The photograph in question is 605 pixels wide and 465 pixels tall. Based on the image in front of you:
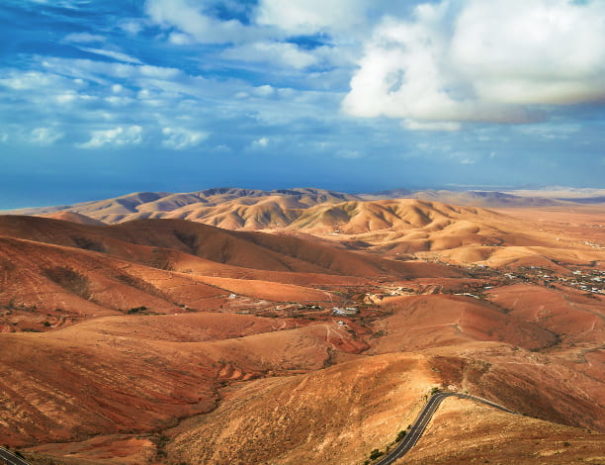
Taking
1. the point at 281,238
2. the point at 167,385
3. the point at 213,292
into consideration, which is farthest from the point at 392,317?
the point at 281,238

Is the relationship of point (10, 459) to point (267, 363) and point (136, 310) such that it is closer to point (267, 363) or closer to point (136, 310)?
point (267, 363)

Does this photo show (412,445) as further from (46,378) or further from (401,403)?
(46,378)

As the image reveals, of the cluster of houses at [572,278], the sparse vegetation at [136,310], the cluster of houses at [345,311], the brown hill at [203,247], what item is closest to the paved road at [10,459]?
the sparse vegetation at [136,310]

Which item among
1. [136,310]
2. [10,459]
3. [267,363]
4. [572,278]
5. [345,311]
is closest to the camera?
[10,459]

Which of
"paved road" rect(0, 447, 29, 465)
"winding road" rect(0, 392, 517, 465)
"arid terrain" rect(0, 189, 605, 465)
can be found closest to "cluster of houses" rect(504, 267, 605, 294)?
"arid terrain" rect(0, 189, 605, 465)

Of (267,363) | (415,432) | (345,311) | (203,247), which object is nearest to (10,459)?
(415,432)

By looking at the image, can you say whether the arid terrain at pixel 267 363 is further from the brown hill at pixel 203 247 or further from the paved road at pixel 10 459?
the paved road at pixel 10 459
